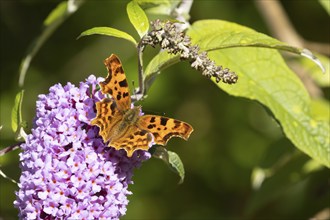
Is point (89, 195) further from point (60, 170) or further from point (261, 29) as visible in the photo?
point (261, 29)

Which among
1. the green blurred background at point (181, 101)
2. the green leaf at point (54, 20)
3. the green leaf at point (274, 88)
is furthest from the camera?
the green blurred background at point (181, 101)

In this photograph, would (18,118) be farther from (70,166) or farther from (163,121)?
(163,121)

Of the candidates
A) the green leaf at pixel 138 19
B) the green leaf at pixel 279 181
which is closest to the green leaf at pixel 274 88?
the green leaf at pixel 138 19

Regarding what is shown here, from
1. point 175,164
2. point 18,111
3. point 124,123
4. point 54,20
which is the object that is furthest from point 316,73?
point 18,111

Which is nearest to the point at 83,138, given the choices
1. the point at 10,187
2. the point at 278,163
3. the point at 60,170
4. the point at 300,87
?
the point at 60,170

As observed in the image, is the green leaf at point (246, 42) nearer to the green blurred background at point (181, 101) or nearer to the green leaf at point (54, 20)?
the green leaf at point (54, 20)

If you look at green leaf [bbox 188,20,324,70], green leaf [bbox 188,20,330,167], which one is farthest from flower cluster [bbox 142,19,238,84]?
green leaf [bbox 188,20,330,167]

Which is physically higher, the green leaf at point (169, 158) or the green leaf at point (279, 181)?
the green leaf at point (169, 158)
